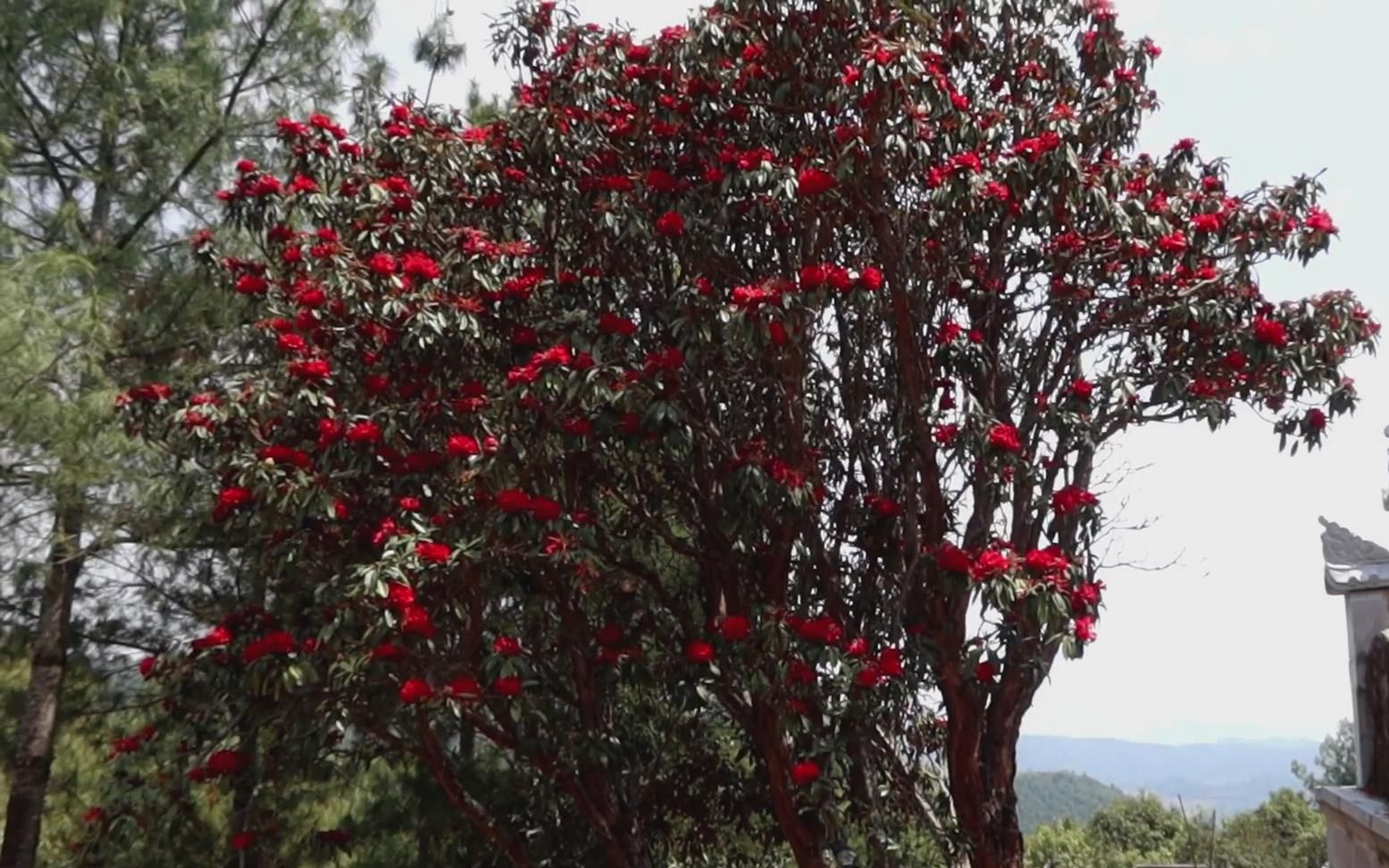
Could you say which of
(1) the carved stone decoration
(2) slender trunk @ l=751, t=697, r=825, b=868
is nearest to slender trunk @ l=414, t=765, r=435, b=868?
(2) slender trunk @ l=751, t=697, r=825, b=868

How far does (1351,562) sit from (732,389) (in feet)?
7.59

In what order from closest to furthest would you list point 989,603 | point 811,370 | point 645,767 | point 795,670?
point 989,603 < point 795,670 < point 811,370 < point 645,767

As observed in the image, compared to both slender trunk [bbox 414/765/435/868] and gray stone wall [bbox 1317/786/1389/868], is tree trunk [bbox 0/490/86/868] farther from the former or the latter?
gray stone wall [bbox 1317/786/1389/868]

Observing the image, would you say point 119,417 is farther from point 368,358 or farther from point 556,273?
point 556,273

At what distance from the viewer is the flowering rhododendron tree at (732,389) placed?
4.68 metres

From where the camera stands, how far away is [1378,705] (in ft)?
13.8

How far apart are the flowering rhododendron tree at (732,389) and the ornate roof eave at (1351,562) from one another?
791mm

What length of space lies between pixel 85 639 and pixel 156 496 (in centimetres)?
149

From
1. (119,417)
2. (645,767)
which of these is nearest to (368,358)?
(119,417)

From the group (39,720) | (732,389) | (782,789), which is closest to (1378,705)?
(782,789)

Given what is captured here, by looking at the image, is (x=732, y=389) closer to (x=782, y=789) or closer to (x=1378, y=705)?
(x=782, y=789)

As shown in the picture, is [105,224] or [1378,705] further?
[105,224]

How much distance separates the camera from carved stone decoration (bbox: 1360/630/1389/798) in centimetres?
→ 412

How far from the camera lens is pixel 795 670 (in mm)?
4754
